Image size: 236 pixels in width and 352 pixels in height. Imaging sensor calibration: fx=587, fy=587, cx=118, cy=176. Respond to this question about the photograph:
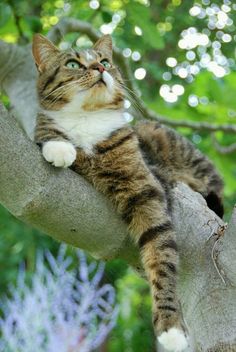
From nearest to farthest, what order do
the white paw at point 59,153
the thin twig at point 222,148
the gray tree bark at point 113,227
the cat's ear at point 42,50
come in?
the gray tree bark at point 113,227, the white paw at point 59,153, the cat's ear at point 42,50, the thin twig at point 222,148

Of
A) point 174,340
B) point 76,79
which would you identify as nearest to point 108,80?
point 76,79

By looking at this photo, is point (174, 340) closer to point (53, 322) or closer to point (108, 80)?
point (53, 322)

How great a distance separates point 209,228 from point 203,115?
1564 millimetres

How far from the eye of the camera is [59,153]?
1.78 metres

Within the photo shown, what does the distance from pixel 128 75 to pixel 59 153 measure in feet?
4.97

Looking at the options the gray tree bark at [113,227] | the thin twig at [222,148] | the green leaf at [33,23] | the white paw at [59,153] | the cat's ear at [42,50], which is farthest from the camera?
the thin twig at [222,148]

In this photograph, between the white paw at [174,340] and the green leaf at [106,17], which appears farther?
the green leaf at [106,17]

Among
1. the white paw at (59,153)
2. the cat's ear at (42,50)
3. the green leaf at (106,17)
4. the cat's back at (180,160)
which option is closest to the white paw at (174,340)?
the white paw at (59,153)

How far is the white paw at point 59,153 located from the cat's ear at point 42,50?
0.63 meters

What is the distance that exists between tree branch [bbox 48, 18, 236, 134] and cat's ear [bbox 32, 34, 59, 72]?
440 mm

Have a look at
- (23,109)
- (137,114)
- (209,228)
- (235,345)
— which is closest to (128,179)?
(209,228)

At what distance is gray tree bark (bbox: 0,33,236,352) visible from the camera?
160cm

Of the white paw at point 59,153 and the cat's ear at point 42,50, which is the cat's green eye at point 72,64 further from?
the white paw at point 59,153

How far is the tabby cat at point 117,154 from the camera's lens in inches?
76.7
